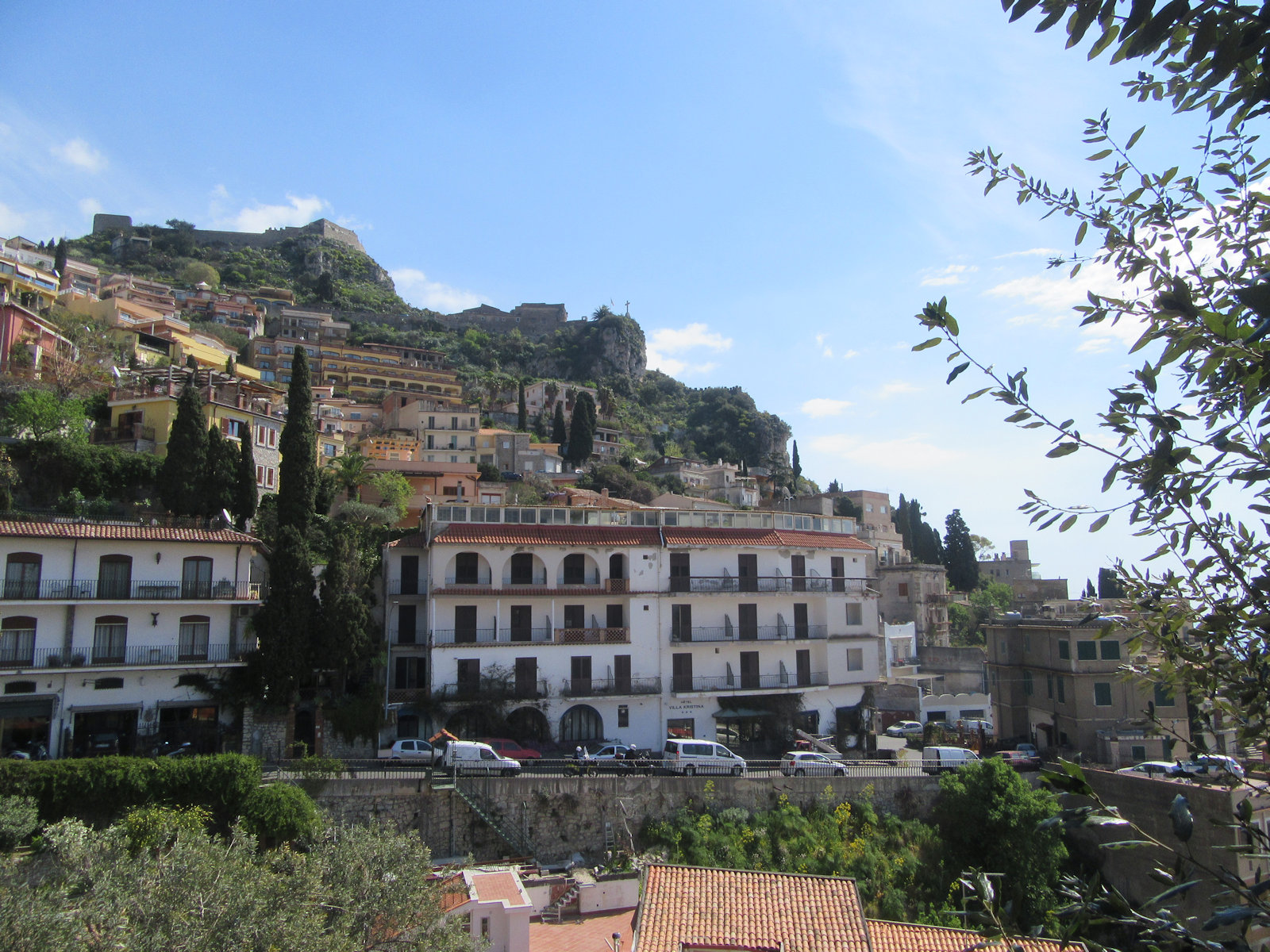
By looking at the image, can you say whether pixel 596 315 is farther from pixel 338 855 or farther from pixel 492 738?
pixel 338 855

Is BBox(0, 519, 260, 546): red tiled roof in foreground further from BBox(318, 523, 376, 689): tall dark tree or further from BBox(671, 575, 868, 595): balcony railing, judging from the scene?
BBox(671, 575, 868, 595): balcony railing

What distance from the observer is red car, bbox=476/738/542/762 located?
26598 mm

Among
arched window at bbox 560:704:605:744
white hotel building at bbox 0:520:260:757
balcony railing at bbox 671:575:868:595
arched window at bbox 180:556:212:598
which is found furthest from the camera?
balcony railing at bbox 671:575:868:595

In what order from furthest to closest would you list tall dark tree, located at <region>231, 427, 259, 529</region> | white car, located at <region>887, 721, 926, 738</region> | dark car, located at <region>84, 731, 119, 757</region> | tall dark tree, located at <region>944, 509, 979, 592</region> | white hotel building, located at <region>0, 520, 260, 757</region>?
1. tall dark tree, located at <region>944, 509, 979, 592</region>
2. tall dark tree, located at <region>231, 427, 259, 529</region>
3. white car, located at <region>887, 721, 926, 738</region>
4. white hotel building, located at <region>0, 520, 260, 757</region>
5. dark car, located at <region>84, 731, 119, 757</region>

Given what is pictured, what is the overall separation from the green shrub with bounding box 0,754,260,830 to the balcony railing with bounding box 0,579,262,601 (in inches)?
268

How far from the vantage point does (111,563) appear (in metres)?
26.1

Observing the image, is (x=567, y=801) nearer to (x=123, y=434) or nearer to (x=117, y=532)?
(x=117, y=532)

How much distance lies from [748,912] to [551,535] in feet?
59.0

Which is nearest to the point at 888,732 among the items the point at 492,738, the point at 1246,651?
the point at 492,738

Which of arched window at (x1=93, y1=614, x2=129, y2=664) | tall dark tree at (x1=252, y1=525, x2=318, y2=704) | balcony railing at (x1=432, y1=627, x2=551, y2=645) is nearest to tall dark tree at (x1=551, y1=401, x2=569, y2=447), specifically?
balcony railing at (x1=432, y1=627, x2=551, y2=645)

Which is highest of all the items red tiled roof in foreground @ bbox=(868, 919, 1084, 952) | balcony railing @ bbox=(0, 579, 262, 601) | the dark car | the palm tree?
the palm tree

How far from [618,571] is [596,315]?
3783 inches

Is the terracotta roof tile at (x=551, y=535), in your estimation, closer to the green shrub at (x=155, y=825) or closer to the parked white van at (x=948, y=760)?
the parked white van at (x=948, y=760)

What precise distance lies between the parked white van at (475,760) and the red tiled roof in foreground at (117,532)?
34.6 feet
